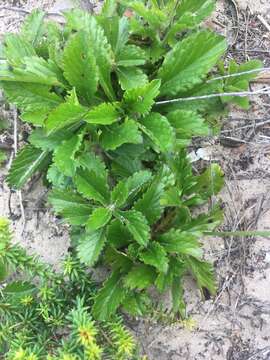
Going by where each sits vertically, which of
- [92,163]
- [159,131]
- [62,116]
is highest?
[62,116]

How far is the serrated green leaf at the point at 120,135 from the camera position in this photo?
2211mm

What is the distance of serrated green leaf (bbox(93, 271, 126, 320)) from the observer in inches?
83.8

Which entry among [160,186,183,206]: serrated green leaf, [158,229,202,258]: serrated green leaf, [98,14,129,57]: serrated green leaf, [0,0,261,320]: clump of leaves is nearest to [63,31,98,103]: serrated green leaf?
[0,0,261,320]: clump of leaves

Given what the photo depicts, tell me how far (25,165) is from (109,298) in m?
0.72

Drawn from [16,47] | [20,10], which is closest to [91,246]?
[16,47]

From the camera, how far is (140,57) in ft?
7.82

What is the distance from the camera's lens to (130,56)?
7.83ft

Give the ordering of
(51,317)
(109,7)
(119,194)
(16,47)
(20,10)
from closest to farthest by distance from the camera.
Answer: (51,317), (119,194), (16,47), (109,7), (20,10)

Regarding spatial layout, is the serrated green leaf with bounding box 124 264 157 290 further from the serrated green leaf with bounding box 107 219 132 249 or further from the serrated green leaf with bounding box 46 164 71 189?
the serrated green leaf with bounding box 46 164 71 189

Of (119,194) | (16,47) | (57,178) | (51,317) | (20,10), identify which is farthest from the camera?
(20,10)

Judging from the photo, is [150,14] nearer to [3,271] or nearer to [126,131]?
[126,131]

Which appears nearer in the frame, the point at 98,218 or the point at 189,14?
the point at 98,218

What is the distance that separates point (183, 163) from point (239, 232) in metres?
0.41

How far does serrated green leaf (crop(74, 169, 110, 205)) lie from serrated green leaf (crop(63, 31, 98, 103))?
39 centimetres
